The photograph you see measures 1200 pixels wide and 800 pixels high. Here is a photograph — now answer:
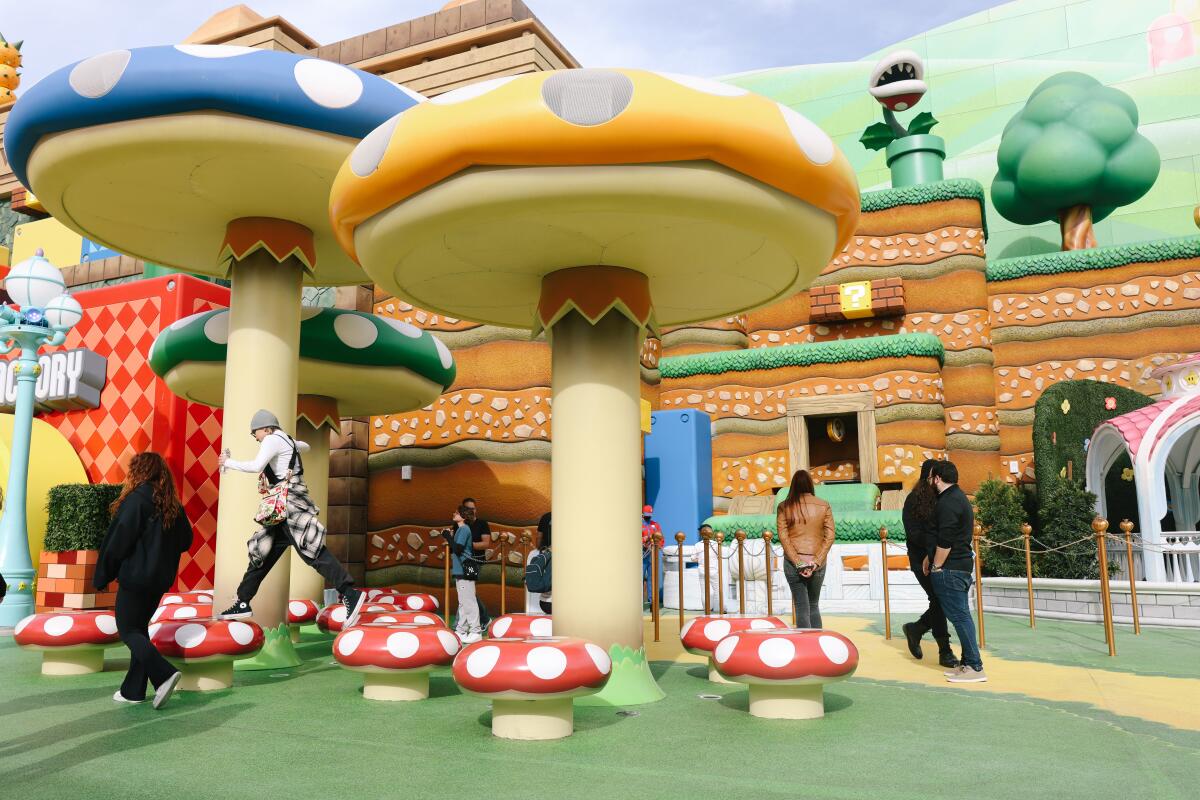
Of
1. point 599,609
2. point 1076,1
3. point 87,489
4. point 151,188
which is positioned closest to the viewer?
point 599,609

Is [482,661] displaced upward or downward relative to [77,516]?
downward

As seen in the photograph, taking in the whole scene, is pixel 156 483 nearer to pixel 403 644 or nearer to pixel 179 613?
pixel 403 644

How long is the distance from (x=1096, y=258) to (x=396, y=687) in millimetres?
16463

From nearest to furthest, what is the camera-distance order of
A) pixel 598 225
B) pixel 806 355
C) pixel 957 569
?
pixel 598 225
pixel 957 569
pixel 806 355

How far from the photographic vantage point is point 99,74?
541 cm

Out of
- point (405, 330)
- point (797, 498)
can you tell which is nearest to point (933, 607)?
point (797, 498)

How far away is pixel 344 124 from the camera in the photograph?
5.82 m

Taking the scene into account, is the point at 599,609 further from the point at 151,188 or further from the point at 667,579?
the point at 667,579

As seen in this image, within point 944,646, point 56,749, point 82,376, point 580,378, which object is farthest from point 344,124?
point 82,376

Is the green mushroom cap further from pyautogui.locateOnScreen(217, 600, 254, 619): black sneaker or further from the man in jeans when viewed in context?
the man in jeans

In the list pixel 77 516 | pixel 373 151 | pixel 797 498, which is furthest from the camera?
pixel 77 516

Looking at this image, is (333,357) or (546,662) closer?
(546,662)

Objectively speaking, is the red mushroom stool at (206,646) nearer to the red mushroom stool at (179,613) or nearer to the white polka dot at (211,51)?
the red mushroom stool at (179,613)

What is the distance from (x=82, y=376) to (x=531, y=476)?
250 inches
